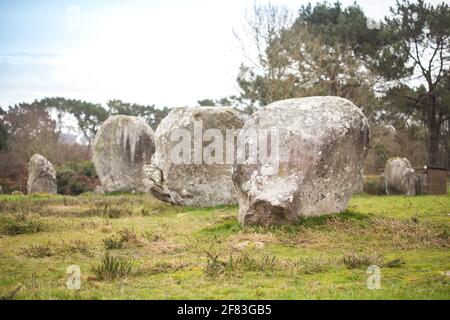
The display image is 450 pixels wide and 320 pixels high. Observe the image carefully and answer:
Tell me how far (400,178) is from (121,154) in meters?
14.3

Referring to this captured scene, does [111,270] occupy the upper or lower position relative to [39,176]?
lower

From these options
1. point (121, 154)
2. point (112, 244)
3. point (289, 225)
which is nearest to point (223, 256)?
point (112, 244)

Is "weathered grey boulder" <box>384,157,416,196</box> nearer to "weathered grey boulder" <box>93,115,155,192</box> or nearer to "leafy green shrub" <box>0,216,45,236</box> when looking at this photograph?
"weathered grey boulder" <box>93,115,155,192</box>

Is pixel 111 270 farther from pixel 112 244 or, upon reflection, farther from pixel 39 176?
pixel 39 176

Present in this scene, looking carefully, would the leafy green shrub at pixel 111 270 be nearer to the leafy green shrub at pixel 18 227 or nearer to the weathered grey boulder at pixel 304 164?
the weathered grey boulder at pixel 304 164

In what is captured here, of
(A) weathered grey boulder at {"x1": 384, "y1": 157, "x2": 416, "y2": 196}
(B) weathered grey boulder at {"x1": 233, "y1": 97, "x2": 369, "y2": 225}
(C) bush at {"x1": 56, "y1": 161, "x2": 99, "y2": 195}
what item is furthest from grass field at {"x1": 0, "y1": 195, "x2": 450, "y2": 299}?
(C) bush at {"x1": 56, "y1": 161, "x2": 99, "y2": 195}

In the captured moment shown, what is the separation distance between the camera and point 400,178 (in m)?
25.0

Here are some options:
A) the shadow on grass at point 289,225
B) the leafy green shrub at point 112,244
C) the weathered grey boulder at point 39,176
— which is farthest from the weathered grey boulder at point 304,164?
the weathered grey boulder at point 39,176

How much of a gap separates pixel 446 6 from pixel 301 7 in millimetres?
12885

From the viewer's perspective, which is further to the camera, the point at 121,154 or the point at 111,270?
the point at 121,154

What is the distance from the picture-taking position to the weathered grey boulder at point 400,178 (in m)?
24.9

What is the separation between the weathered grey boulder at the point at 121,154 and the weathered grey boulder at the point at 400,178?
41.1 ft
